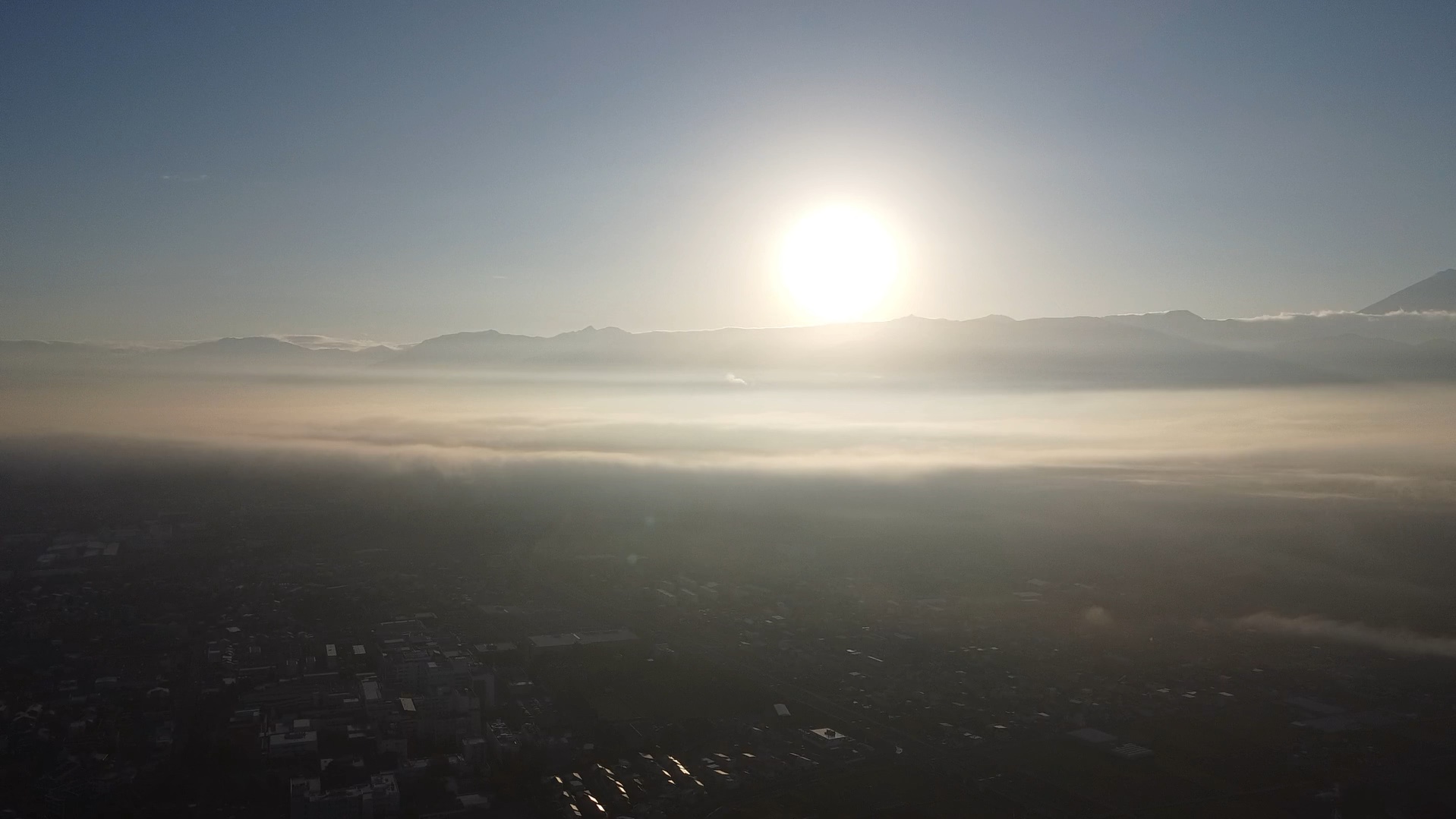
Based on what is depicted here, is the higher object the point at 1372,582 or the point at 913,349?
the point at 913,349

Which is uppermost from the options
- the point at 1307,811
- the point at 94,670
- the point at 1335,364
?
the point at 1335,364

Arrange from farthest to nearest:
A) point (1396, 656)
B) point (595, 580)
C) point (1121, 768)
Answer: point (595, 580) < point (1396, 656) < point (1121, 768)

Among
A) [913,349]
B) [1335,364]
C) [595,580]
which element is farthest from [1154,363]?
[595,580]

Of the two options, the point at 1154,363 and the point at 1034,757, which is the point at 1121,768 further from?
the point at 1154,363

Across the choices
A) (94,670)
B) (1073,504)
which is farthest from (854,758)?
(1073,504)

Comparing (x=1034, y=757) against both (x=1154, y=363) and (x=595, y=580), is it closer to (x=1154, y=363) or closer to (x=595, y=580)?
(x=595, y=580)

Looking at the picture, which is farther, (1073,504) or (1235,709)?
(1073,504)

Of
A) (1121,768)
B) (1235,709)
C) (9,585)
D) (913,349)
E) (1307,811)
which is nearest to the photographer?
(1307,811)
